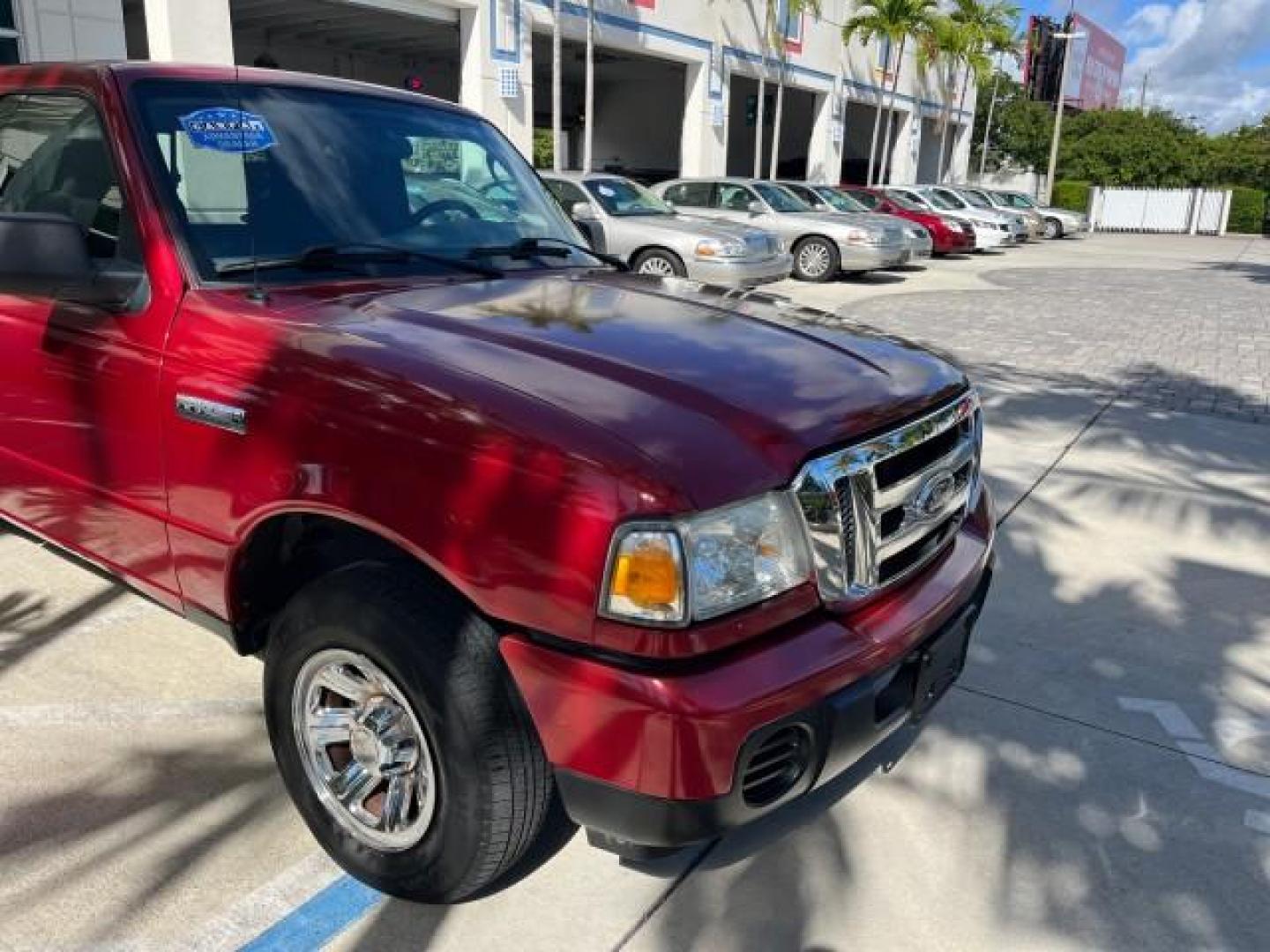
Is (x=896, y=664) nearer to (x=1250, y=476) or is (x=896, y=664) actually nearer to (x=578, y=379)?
(x=578, y=379)

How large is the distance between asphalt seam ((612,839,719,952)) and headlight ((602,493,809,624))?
63 cm

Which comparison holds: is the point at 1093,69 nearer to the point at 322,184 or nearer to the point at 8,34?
the point at 8,34

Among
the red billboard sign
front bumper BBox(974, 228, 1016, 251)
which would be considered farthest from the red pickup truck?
the red billboard sign

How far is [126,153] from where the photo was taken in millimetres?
2742

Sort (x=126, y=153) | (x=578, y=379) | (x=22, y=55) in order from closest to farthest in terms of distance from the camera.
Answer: (x=578, y=379)
(x=126, y=153)
(x=22, y=55)

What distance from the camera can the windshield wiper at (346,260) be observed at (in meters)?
2.72

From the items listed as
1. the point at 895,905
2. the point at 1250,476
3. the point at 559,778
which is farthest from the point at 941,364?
the point at 1250,476

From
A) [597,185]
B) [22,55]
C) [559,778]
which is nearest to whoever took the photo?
[559,778]

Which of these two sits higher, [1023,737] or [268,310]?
[268,310]

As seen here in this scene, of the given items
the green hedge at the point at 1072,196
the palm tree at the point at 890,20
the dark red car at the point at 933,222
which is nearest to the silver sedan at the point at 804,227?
the dark red car at the point at 933,222

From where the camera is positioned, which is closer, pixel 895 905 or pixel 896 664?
pixel 896 664

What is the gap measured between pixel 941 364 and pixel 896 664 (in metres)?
1.07

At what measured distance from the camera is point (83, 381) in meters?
2.82

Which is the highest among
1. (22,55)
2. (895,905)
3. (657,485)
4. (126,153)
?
(22,55)
